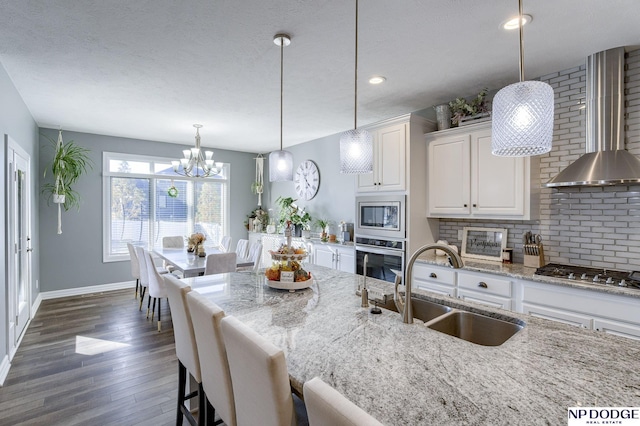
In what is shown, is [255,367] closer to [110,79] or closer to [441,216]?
[441,216]

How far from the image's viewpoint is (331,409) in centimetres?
74

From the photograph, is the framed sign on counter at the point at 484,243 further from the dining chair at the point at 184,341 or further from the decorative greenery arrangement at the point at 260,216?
the decorative greenery arrangement at the point at 260,216

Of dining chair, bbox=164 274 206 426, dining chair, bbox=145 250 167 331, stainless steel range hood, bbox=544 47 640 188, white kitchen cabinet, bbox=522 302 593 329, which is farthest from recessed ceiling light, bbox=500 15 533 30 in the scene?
dining chair, bbox=145 250 167 331

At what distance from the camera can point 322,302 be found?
1.92 m

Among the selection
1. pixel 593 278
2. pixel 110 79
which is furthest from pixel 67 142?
pixel 593 278

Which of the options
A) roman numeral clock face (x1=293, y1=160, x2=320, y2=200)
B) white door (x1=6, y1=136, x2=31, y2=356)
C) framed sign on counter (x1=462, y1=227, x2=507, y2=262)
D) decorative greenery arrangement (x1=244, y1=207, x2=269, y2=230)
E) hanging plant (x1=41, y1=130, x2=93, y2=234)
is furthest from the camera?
decorative greenery arrangement (x1=244, y1=207, x2=269, y2=230)

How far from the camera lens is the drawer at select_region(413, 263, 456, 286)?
124 inches

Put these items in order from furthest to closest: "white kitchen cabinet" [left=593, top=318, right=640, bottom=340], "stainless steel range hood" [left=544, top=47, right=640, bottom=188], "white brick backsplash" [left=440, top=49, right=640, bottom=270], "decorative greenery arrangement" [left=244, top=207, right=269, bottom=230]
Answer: "decorative greenery arrangement" [left=244, top=207, right=269, bottom=230]
"white brick backsplash" [left=440, top=49, right=640, bottom=270]
"stainless steel range hood" [left=544, top=47, right=640, bottom=188]
"white kitchen cabinet" [left=593, top=318, right=640, bottom=340]

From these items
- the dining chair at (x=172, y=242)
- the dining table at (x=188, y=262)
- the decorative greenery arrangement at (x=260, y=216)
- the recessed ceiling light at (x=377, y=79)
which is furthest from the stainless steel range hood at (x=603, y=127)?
the dining chair at (x=172, y=242)

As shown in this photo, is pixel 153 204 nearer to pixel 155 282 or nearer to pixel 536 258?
pixel 155 282

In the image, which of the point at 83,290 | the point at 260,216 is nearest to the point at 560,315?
the point at 260,216

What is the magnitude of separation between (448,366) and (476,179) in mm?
2539

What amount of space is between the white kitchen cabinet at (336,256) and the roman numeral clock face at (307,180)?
1306 mm

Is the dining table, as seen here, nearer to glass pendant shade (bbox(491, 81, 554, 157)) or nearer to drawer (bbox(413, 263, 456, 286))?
drawer (bbox(413, 263, 456, 286))
